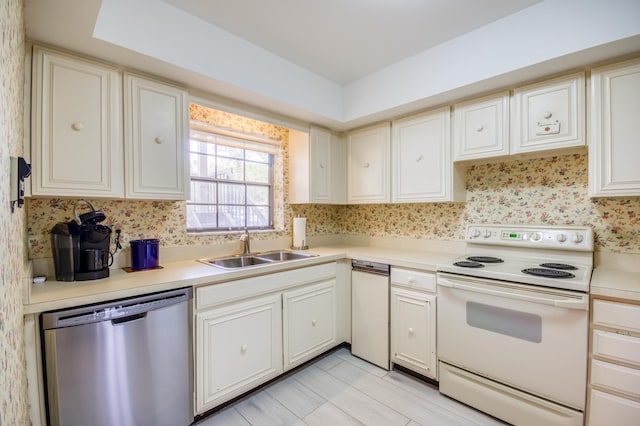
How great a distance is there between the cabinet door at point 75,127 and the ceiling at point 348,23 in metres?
0.65

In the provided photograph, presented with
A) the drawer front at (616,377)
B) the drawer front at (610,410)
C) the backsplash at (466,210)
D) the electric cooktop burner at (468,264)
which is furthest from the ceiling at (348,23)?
the drawer front at (610,410)

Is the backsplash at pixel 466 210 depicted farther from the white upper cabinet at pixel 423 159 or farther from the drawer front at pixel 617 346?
the drawer front at pixel 617 346

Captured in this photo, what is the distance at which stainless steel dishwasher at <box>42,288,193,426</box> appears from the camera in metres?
1.28

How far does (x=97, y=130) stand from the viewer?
1639 millimetres

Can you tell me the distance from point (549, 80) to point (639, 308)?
1379mm

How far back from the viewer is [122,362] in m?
1.44

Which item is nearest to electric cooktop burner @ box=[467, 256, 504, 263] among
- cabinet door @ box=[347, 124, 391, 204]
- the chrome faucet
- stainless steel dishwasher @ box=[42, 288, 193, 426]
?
cabinet door @ box=[347, 124, 391, 204]

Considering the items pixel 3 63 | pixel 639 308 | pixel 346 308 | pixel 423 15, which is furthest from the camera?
pixel 346 308

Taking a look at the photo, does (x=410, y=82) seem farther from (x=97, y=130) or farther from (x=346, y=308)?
(x=97, y=130)

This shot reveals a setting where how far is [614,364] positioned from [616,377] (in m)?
0.06

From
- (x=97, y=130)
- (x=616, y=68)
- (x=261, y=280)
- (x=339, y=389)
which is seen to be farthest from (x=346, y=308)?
(x=616, y=68)

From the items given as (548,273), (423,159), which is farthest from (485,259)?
(423,159)

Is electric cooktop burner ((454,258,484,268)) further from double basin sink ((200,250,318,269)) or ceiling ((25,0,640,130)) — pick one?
ceiling ((25,0,640,130))

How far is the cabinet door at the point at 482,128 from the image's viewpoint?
2.06 m
